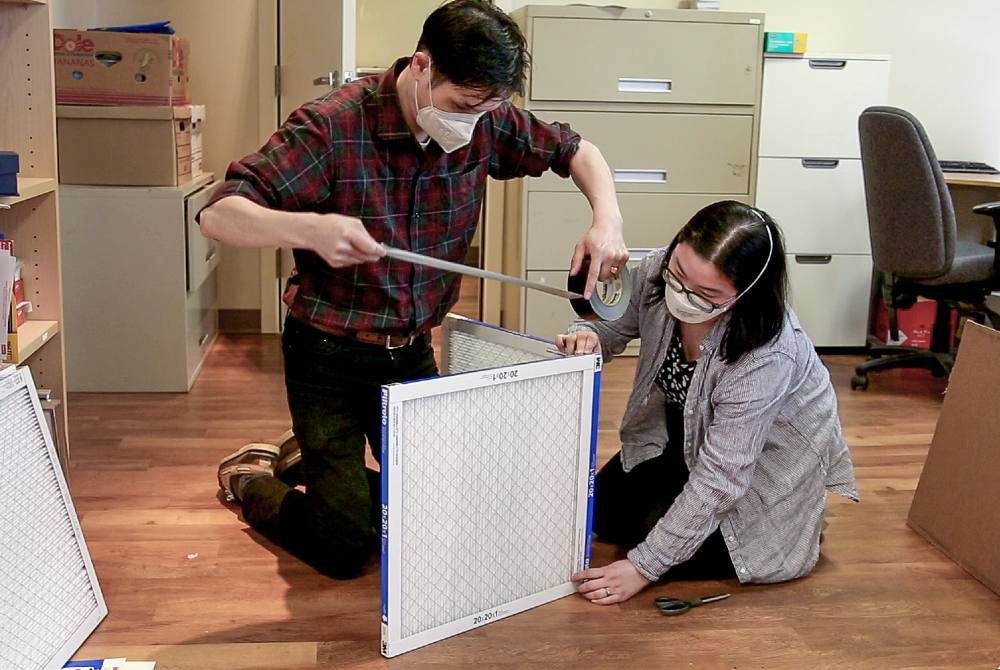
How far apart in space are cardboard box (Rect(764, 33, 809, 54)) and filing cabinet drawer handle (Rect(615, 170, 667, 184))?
22.0 inches

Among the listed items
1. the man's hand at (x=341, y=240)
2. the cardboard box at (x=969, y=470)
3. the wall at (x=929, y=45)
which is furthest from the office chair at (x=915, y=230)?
the man's hand at (x=341, y=240)

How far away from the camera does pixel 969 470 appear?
2.16 m

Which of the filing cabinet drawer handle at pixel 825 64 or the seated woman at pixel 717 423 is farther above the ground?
the filing cabinet drawer handle at pixel 825 64

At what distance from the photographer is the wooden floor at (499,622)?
1744 millimetres

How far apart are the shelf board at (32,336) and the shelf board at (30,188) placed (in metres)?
0.26

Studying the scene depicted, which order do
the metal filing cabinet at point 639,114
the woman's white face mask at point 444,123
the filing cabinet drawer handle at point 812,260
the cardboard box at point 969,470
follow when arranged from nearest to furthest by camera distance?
1. the woman's white face mask at point 444,123
2. the cardboard box at point 969,470
3. the metal filing cabinet at point 639,114
4. the filing cabinet drawer handle at point 812,260

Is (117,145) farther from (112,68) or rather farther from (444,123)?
(444,123)

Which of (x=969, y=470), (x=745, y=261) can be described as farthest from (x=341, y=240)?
(x=969, y=470)

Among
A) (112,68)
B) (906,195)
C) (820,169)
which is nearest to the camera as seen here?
(112,68)

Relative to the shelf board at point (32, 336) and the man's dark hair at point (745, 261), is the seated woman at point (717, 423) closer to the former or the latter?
the man's dark hair at point (745, 261)

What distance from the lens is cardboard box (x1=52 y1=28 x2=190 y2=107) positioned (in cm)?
309

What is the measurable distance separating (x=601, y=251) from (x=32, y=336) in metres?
1.21

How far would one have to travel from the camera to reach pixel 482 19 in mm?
1632

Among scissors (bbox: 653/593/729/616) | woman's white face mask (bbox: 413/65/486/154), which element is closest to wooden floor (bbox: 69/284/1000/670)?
scissors (bbox: 653/593/729/616)
